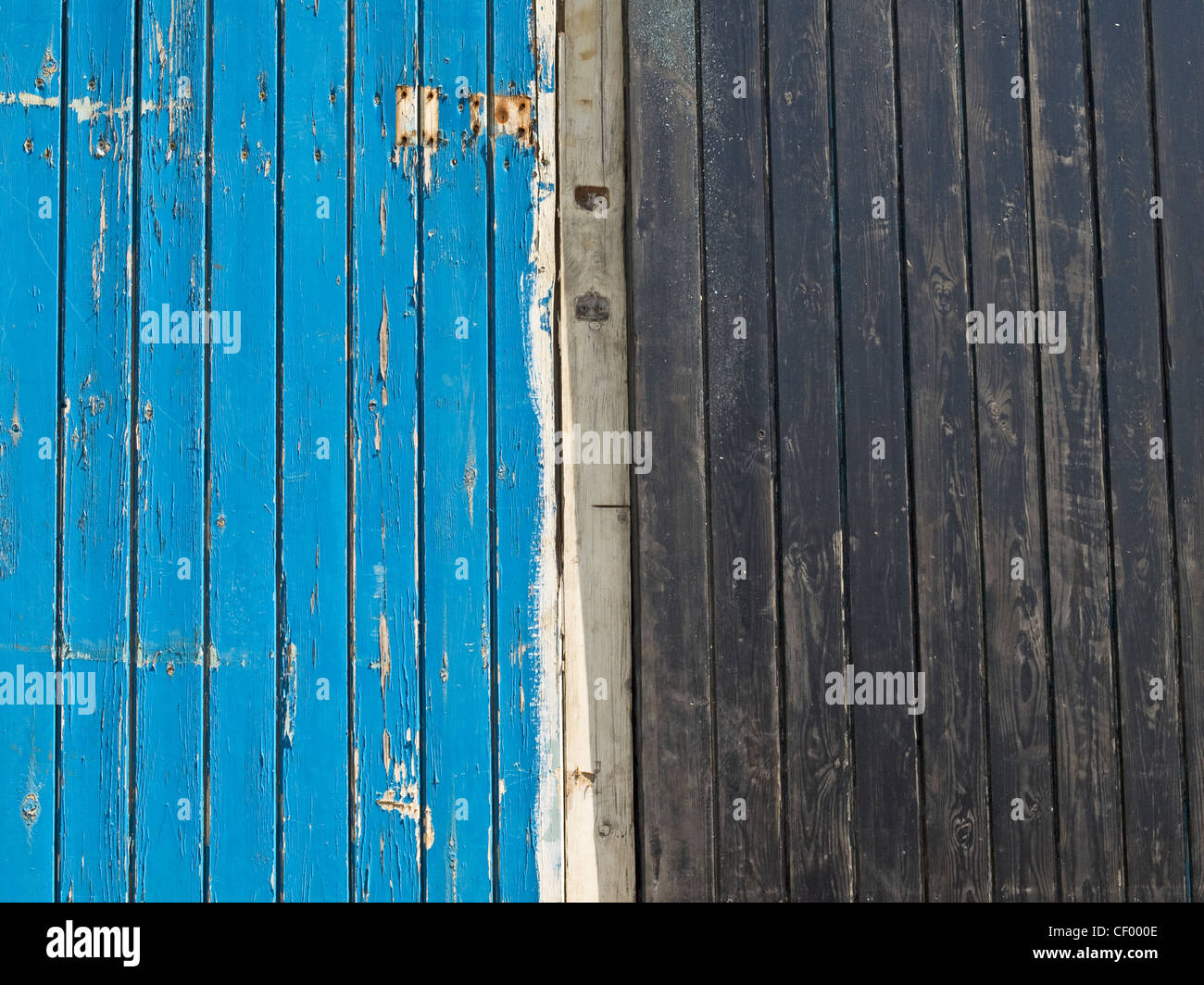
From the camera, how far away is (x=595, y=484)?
2391 millimetres

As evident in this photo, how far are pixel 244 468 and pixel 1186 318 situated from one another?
2166 millimetres

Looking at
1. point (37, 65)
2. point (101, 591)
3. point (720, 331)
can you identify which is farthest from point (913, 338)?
point (37, 65)

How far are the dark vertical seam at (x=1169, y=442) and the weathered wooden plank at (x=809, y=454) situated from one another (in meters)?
0.76

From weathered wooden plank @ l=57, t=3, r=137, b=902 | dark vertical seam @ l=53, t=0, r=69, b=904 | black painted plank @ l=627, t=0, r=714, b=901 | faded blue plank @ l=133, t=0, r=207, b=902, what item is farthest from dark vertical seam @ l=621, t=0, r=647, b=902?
dark vertical seam @ l=53, t=0, r=69, b=904

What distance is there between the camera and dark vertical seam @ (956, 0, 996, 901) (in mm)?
2318

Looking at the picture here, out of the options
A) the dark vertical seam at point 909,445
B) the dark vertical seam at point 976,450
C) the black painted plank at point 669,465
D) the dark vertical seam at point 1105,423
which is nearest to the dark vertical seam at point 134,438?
the black painted plank at point 669,465

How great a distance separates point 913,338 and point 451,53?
1.24 metres

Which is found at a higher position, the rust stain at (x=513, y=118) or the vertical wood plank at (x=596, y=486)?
the rust stain at (x=513, y=118)

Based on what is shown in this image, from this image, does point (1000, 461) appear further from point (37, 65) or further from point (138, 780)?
point (37, 65)

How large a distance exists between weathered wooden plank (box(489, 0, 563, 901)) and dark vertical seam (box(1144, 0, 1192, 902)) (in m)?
1.39

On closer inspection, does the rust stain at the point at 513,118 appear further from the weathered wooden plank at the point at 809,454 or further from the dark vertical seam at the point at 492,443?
the weathered wooden plank at the point at 809,454

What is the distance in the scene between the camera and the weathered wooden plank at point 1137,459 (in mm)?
2338

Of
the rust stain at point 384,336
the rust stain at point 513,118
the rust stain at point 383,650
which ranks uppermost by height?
the rust stain at point 513,118

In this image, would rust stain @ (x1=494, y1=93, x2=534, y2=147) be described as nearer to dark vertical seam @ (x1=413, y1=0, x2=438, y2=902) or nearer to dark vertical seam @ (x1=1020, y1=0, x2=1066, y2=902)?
dark vertical seam @ (x1=413, y1=0, x2=438, y2=902)
